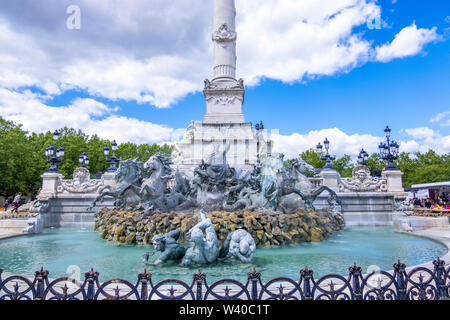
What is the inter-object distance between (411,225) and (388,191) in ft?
13.0

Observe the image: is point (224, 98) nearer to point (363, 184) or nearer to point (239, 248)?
point (363, 184)

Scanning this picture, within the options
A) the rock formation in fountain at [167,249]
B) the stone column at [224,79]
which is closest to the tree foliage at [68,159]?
the stone column at [224,79]

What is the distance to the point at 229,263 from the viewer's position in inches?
249

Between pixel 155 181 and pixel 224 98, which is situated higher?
pixel 224 98

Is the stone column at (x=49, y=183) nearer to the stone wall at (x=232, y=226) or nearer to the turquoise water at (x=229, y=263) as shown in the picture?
the turquoise water at (x=229, y=263)

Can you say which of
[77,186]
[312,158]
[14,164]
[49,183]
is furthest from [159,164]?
[312,158]

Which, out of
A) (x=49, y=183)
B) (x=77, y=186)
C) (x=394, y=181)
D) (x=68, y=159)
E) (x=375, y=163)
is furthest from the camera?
(x=375, y=163)

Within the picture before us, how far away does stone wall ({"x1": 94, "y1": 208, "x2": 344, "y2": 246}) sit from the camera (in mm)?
8789

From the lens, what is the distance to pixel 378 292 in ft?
11.7

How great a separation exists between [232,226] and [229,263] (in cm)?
234

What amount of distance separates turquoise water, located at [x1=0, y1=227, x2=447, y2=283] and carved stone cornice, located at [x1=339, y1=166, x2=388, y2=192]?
6444 millimetres

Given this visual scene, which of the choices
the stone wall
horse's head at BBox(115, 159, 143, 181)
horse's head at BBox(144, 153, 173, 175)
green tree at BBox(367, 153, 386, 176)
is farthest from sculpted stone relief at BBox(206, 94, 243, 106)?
green tree at BBox(367, 153, 386, 176)

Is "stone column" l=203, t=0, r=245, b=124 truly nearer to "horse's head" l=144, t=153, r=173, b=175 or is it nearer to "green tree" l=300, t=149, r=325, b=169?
"horse's head" l=144, t=153, r=173, b=175

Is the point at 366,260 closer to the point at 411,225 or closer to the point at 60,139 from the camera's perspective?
the point at 411,225
